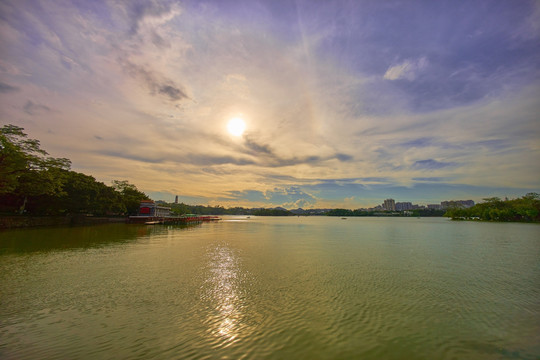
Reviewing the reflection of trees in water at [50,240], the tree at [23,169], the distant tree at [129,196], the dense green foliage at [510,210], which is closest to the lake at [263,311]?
the reflection of trees in water at [50,240]

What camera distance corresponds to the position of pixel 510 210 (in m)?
103

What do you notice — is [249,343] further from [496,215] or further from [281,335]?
[496,215]

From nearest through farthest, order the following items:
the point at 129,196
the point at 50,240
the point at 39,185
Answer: the point at 50,240 → the point at 39,185 → the point at 129,196

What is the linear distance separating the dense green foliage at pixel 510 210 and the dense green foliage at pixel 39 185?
154m

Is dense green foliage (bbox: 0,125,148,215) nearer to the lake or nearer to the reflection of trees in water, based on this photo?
the reflection of trees in water

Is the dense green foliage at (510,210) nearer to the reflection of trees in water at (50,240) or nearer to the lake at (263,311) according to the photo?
the lake at (263,311)

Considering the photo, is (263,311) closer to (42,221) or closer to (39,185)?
(39,185)

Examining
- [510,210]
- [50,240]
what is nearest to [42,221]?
[50,240]

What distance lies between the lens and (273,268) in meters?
17.6

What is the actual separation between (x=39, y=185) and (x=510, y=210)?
6318 inches

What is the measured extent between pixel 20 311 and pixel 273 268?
13195mm

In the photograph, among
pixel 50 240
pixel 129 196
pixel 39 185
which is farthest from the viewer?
pixel 129 196

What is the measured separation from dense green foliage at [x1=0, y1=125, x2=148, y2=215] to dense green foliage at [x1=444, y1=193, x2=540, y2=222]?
506 feet

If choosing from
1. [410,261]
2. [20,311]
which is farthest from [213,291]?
[410,261]
